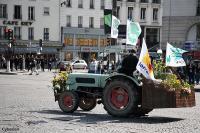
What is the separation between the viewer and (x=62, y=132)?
11961mm

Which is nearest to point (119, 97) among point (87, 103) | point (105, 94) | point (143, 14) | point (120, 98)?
point (120, 98)

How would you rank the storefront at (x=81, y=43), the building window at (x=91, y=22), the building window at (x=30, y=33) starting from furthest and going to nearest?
the building window at (x=91, y=22)
the storefront at (x=81, y=43)
the building window at (x=30, y=33)

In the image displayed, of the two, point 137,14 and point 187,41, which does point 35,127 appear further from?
point 137,14

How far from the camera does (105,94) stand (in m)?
15.4

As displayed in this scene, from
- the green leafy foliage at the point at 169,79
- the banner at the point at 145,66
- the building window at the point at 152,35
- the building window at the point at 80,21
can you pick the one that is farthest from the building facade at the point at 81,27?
the banner at the point at 145,66

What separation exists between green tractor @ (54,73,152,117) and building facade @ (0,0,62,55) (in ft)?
194

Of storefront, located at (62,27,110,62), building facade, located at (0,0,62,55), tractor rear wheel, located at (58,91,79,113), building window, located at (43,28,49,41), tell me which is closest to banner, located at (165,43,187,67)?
tractor rear wheel, located at (58,91,79,113)

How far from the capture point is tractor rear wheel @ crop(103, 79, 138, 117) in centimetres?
1492

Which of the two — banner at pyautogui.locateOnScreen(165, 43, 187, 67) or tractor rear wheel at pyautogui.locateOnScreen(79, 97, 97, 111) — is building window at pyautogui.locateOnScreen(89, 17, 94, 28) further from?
tractor rear wheel at pyautogui.locateOnScreen(79, 97, 97, 111)

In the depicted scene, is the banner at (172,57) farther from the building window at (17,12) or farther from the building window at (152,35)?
the building window at (152,35)

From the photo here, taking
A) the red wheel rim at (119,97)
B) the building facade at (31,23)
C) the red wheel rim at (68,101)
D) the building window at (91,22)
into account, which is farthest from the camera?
the building window at (91,22)

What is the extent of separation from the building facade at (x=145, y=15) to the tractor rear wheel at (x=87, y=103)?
218 ft

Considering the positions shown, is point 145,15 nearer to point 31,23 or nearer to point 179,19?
point 31,23

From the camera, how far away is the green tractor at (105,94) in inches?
591
